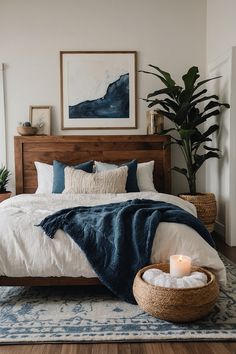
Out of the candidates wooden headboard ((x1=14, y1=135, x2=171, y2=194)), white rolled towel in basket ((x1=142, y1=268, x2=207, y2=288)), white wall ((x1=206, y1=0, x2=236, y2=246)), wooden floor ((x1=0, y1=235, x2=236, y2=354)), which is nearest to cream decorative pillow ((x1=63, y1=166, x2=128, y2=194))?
wooden headboard ((x1=14, y1=135, x2=171, y2=194))

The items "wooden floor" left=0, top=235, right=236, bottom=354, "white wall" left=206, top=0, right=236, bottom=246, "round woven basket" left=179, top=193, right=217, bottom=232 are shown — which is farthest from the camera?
"round woven basket" left=179, top=193, right=217, bottom=232

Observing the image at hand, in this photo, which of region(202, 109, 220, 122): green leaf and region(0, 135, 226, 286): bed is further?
region(202, 109, 220, 122): green leaf

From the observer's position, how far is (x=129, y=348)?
202 centimetres

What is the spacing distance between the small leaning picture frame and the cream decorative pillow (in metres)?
1.11

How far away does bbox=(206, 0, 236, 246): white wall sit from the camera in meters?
4.14

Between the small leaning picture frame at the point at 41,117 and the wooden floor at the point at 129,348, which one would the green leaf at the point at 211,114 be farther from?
the wooden floor at the point at 129,348

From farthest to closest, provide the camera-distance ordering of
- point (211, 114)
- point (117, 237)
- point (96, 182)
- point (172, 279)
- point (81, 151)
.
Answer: point (81, 151) → point (211, 114) → point (96, 182) → point (117, 237) → point (172, 279)

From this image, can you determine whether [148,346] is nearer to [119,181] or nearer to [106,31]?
[119,181]

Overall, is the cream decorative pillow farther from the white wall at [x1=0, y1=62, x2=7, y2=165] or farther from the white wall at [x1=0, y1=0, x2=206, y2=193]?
the white wall at [x1=0, y1=62, x2=7, y2=165]

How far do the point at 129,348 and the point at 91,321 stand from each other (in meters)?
0.38

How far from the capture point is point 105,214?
9.04 ft

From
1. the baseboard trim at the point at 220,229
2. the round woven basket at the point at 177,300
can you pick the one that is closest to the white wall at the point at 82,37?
the baseboard trim at the point at 220,229

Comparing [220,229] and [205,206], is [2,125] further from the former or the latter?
[220,229]

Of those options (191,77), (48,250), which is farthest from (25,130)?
(48,250)
